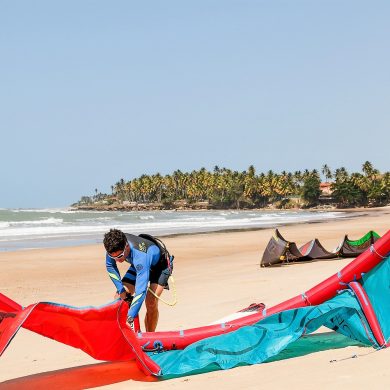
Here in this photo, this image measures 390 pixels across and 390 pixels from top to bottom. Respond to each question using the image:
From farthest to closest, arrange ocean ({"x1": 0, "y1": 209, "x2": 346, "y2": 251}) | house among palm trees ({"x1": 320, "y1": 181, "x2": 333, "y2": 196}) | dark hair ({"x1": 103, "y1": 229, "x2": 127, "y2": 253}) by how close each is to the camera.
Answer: house among palm trees ({"x1": 320, "y1": 181, "x2": 333, "y2": 196}), ocean ({"x1": 0, "y1": 209, "x2": 346, "y2": 251}), dark hair ({"x1": 103, "y1": 229, "x2": 127, "y2": 253})

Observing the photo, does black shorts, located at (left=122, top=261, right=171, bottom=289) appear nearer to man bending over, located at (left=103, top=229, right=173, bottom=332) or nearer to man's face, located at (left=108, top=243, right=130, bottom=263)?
man bending over, located at (left=103, top=229, right=173, bottom=332)

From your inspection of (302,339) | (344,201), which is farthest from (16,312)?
(344,201)

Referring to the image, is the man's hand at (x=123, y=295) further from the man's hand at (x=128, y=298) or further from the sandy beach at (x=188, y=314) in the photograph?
the sandy beach at (x=188, y=314)

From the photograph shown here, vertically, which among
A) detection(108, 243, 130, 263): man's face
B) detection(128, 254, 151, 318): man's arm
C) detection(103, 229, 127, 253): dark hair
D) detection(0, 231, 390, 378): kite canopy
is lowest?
detection(0, 231, 390, 378): kite canopy

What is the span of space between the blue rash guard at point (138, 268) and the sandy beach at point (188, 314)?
64cm

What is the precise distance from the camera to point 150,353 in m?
5.70

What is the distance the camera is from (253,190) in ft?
506

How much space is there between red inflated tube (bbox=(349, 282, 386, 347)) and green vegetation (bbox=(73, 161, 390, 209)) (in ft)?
397

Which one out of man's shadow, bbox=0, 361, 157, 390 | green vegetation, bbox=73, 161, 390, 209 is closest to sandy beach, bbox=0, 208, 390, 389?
man's shadow, bbox=0, 361, 157, 390

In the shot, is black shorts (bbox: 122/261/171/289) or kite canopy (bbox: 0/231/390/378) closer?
kite canopy (bbox: 0/231/390/378)

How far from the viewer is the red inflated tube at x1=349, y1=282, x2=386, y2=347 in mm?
5391

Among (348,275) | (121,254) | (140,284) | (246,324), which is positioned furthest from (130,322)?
(348,275)

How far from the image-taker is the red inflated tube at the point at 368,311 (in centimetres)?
539

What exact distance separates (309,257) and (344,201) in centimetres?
11541
